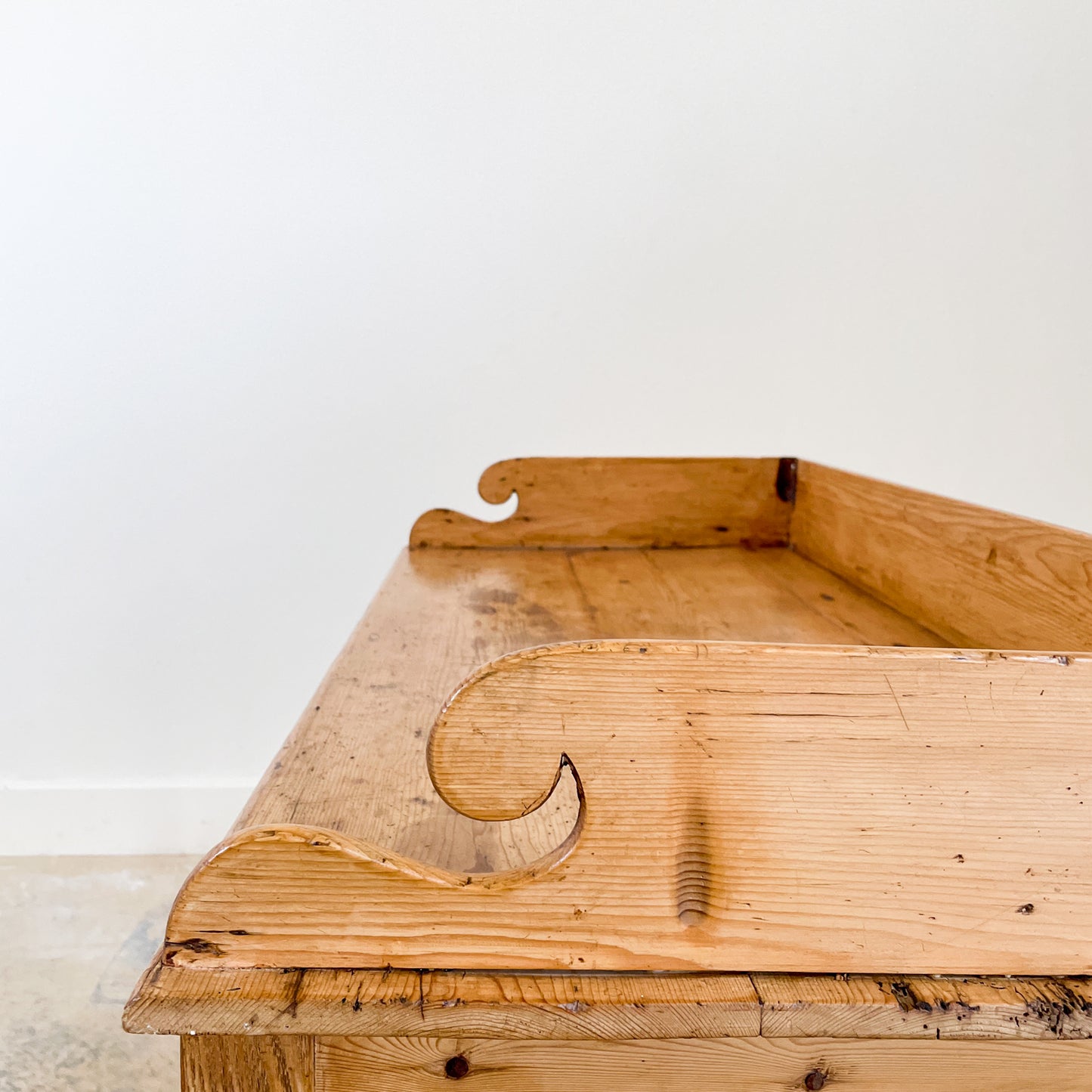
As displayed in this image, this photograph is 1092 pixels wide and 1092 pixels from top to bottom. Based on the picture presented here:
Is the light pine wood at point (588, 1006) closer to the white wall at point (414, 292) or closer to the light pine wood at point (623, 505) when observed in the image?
the light pine wood at point (623, 505)

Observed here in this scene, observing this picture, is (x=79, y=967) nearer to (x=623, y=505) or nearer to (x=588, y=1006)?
(x=623, y=505)

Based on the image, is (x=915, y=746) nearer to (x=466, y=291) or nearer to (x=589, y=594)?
(x=589, y=594)

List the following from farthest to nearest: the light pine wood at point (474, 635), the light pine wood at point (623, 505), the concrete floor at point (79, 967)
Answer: the light pine wood at point (623, 505)
the concrete floor at point (79, 967)
the light pine wood at point (474, 635)

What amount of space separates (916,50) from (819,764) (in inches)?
89.6

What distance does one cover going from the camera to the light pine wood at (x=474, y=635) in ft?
2.54

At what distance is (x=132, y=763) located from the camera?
2582mm

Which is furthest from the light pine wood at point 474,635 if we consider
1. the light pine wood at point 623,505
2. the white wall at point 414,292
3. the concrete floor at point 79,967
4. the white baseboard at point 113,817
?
the white baseboard at point 113,817

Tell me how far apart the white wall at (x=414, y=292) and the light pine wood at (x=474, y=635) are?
725 millimetres

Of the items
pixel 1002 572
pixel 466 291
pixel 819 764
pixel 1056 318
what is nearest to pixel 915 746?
pixel 819 764

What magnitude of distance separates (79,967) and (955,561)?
5.77 ft

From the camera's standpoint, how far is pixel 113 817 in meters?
2.58

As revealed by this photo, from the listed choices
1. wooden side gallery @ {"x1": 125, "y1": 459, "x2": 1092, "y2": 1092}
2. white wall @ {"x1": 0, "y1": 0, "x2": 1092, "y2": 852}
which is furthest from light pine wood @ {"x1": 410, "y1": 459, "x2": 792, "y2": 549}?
wooden side gallery @ {"x1": 125, "y1": 459, "x2": 1092, "y2": 1092}

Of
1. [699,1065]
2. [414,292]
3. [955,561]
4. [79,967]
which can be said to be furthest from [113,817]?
[699,1065]

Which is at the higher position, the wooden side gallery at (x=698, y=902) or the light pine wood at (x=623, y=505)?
the wooden side gallery at (x=698, y=902)
